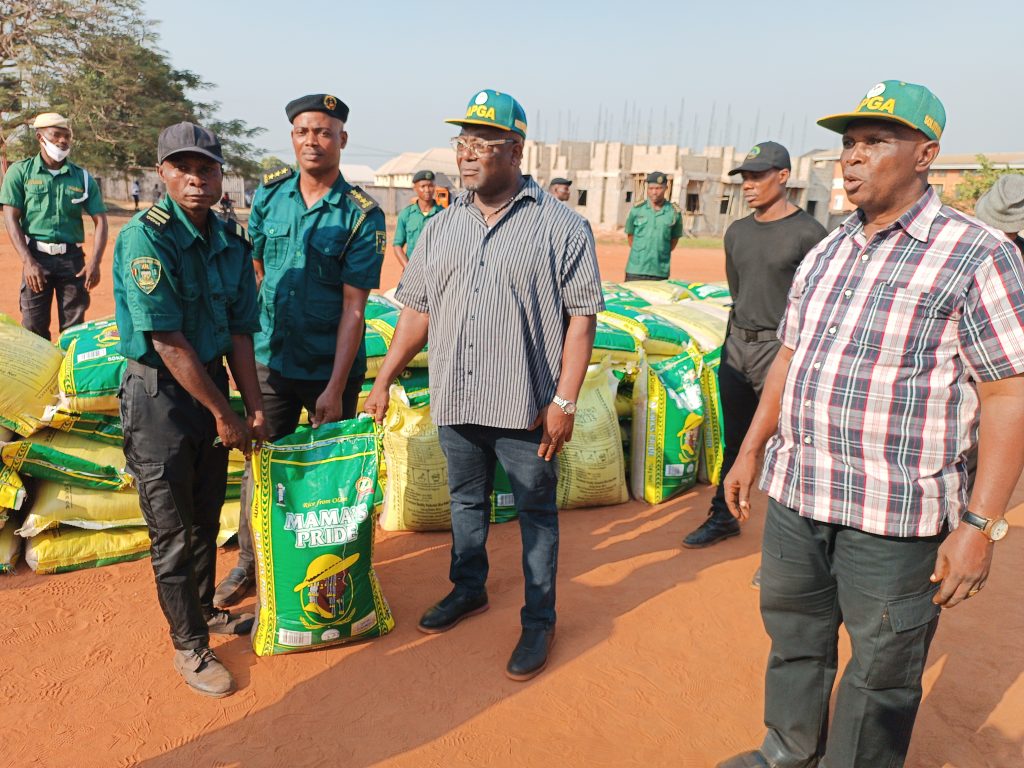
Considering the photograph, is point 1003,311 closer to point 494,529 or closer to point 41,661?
point 494,529

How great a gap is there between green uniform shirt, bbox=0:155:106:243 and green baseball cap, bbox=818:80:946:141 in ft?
16.3

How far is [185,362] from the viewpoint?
90.4 inches

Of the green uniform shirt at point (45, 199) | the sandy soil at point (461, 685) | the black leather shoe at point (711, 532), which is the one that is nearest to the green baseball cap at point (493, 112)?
the sandy soil at point (461, 685)

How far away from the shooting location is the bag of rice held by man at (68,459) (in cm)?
320

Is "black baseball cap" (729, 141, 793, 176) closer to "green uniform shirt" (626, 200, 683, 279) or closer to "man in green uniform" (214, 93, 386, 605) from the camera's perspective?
"man in green uniform" (214, 93, 386, 605)

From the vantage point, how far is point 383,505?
3.93m

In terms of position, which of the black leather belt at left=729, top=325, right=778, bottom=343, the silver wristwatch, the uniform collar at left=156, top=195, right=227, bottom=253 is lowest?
the silver wristwatch

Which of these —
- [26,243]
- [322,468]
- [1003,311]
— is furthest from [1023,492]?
[26,243]

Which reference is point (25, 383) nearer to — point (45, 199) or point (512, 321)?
point (512, 321)

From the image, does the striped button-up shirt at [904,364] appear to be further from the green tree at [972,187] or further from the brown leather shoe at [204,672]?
the green tree at [972,187]

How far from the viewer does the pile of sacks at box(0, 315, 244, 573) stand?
3.19m

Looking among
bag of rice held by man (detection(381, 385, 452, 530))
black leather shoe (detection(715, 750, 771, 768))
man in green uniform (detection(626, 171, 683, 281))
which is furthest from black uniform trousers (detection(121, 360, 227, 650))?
man in green uniform (detection(626, 171, 683, 281))

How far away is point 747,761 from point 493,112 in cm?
224

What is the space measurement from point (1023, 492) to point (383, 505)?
4.16 m
